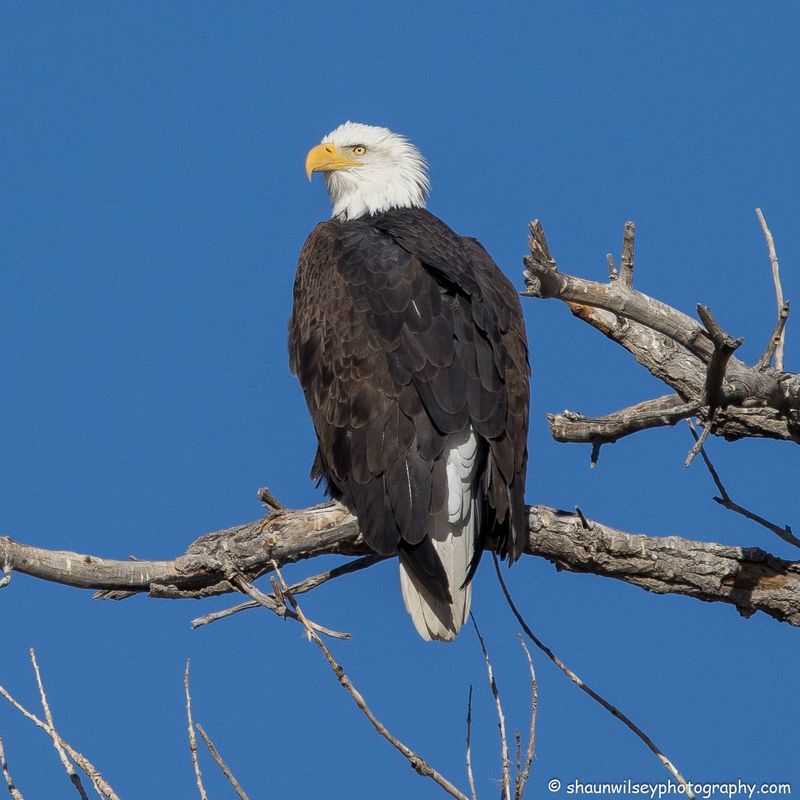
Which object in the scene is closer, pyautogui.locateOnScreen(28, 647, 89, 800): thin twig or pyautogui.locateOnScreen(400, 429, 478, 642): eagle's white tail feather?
pyautogui.locateOnScreen(28, 647, 89, 800): thin twig

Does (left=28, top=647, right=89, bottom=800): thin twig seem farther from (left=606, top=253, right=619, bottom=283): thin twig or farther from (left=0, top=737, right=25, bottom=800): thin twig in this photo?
(left=606, top=253, right=619, bottom=283): thin twig

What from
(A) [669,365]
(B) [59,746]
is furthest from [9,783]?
(A) [669,365]

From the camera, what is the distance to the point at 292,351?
22.0 ft

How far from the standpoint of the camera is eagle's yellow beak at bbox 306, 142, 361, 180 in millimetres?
7961

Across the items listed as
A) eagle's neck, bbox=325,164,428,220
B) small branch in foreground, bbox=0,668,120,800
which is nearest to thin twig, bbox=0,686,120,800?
small branch in foreground, bbox=0,668,120,800

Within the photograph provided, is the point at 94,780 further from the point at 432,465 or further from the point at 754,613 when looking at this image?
the point at 754,613

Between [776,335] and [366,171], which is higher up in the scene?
[366,171]

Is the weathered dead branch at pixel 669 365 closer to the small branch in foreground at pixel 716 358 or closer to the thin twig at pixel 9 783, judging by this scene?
the small branch in foreground at pixel 716 358

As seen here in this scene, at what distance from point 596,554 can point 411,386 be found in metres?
1.11

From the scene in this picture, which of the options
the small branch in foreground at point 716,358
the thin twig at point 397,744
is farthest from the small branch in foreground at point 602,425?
the thin twig at point 397,744

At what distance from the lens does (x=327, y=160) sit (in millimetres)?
7984

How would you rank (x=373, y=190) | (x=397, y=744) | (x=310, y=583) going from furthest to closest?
(x=373, y=190) < (x=310, y=583) < (x=397, y=744)

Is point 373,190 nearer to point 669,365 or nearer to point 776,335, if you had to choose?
point 669,365

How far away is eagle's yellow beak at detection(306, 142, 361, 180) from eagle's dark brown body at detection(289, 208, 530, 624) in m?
1.47
